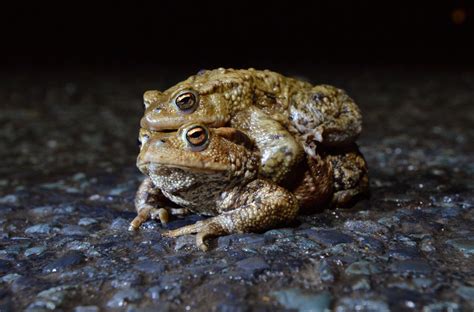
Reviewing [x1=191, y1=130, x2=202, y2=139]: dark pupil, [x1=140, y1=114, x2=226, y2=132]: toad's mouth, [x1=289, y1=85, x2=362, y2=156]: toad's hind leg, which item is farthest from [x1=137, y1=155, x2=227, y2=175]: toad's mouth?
[x1=289, y1=85, x2=362, y2=156]: toad's hind leg

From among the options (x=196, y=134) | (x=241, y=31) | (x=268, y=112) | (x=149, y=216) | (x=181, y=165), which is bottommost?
(x=149, y=216)

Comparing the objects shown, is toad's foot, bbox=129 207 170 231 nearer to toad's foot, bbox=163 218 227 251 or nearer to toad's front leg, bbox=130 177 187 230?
toad's front leg, bbox=130 177 187 230

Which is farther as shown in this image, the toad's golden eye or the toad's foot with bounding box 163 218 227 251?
the toad's golden eye

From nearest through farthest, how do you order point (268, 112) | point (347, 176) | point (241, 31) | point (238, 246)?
point (238, 246), point (268, 112), point (347, 176), point (241, 31)

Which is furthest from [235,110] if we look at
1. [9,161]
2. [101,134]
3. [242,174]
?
[101,134]

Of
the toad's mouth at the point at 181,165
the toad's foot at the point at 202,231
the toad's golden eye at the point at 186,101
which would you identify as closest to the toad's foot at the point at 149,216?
A: the toad's foot at the point at 202,231

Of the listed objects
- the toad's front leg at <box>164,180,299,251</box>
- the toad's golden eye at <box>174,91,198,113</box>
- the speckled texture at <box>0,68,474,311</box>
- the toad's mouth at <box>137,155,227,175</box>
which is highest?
the toad's golden eye at <box>174,91,198,113</box>

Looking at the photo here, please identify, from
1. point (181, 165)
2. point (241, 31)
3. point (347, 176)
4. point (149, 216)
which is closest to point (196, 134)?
point (181, 165)

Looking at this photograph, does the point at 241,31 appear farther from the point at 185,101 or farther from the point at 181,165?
the point at 181,165
